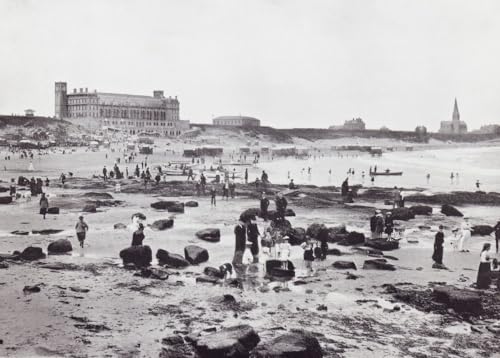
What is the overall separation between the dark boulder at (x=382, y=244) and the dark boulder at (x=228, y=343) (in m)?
11.2

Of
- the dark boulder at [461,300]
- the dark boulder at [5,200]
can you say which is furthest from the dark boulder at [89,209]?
the dark boulder at [461,300]

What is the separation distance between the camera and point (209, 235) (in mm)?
21312

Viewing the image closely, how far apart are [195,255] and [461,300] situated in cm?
816

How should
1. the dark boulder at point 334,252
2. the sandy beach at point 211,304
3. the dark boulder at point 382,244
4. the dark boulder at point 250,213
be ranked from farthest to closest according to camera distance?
1. the dark boulder at point 250,213
2. the dark boulder at point 382,244
3. the dark boulder at point 334,252
4. the sandy beach at point 211,304

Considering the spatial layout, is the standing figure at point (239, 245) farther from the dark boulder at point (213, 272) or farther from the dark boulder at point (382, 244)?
the dark boulder at point (382, 244)

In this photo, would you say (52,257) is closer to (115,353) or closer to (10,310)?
(10,310)

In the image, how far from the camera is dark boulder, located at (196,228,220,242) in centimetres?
2119

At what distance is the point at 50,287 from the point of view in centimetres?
1358

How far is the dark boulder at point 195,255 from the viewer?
17.0 m

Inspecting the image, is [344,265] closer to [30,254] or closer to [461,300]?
[461,300]

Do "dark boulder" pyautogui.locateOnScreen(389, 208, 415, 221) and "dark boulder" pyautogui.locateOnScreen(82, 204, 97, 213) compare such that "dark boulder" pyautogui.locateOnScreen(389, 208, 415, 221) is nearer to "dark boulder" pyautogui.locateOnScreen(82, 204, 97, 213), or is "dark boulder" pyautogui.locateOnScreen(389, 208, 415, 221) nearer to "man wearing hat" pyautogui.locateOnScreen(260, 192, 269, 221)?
"man wearing hat" pyautogui.locateOnScreen(260, 192, 269, 221)

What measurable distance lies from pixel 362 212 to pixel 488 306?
59.0ft

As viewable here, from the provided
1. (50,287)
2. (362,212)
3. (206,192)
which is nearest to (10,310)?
(50,287)

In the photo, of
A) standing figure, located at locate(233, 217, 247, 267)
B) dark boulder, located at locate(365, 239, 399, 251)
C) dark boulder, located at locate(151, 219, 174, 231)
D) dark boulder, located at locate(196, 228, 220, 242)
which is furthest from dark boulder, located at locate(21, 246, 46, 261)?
dark boulder, located at locate(365, 239, 399, 251)
